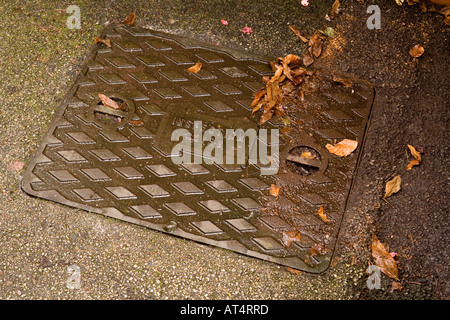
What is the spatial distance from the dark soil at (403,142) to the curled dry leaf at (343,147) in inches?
3.8

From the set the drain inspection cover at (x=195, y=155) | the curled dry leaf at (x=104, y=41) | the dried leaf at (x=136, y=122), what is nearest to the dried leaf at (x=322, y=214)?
the drain inspection cover at (x=195, y=155)

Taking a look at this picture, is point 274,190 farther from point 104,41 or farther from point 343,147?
point 104,41

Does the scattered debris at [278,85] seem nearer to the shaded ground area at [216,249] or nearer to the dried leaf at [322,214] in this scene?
the shaded ground area at [216,249]

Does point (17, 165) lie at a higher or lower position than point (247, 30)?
lower

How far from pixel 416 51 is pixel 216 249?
205cm

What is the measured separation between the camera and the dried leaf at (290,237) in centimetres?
239

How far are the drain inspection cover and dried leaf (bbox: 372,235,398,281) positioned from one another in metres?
0.25

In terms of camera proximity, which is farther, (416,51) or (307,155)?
(416,51)

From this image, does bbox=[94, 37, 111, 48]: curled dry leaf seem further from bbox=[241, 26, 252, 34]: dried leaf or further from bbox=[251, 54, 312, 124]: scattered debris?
bbox=[251, 54, 312, 124]: scattered debris

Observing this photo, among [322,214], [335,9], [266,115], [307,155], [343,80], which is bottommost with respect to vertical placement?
[322,214]

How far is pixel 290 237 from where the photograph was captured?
7.89 ft

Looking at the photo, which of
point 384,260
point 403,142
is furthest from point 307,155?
point 384,260

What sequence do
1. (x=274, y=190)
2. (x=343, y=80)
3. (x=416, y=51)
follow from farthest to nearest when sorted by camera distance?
1. (x=416, y=51)
2. (x=343, y=80)
3. (x=274, y=190)

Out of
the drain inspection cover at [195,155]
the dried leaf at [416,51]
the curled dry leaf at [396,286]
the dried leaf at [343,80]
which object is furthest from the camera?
the dried leaf at [416,51]
